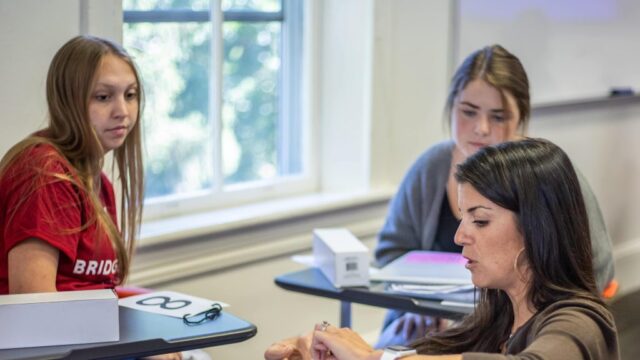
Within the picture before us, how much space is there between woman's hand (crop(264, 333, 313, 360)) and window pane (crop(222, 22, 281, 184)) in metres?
1.66

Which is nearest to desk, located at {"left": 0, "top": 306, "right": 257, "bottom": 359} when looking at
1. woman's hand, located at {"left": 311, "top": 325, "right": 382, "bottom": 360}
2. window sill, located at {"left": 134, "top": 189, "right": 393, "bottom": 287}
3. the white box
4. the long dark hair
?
the white box

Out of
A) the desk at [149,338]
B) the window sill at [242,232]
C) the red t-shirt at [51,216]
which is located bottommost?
the window sill at [242,232]

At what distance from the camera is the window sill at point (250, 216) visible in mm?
Answer: 3223

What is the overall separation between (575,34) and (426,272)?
2649 mm

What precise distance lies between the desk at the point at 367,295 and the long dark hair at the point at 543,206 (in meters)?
0.76

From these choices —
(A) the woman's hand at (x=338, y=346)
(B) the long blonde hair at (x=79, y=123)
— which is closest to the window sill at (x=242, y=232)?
(B) the long blonde hair at (x=79, y=123)

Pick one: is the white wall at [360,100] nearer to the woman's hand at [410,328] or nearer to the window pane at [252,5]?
the window pane at [252,5]

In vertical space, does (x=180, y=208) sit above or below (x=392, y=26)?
below

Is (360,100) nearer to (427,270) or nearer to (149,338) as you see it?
(427,270)

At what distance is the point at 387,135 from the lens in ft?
13.0

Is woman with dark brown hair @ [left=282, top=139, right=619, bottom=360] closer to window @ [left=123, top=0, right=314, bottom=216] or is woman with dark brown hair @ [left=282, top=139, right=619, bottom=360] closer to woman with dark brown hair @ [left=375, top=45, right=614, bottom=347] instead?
woman with dark brown hair @ [left=375, top=45, right=614, bottom=347]

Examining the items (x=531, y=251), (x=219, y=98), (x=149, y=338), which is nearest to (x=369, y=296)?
(x=149, y=338)

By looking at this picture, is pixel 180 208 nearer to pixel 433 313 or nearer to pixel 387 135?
pixel 387 135

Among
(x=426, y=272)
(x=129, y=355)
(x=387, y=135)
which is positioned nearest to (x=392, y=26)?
(x=387, y=135)
